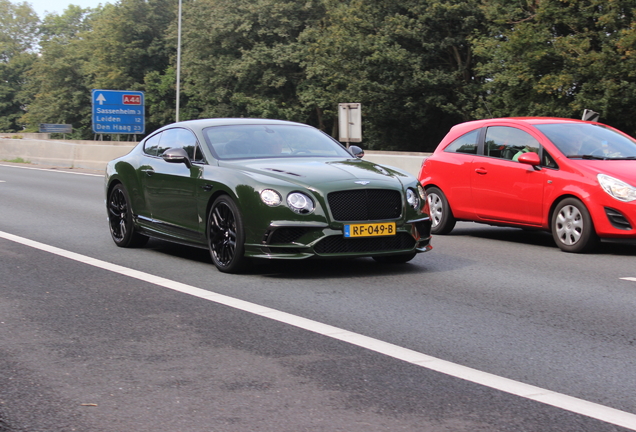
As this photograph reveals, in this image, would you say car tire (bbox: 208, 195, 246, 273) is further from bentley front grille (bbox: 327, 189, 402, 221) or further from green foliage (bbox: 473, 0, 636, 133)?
green foliage (bbox: 473, 0, 636, 133)

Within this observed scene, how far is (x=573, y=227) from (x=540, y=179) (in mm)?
747

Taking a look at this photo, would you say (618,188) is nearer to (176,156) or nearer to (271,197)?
(271,197)

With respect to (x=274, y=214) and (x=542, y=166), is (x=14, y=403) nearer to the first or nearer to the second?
(x=274, y=214)

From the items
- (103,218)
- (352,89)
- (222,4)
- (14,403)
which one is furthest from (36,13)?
(14,403)

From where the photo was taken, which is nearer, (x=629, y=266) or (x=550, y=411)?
(x=550, y=411)

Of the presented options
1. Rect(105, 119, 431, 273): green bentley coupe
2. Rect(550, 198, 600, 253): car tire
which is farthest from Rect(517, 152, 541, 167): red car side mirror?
Rect(105, 119, 431, 273): green bentley coupe

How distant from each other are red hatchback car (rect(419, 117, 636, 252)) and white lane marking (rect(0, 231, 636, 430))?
4.89 metres

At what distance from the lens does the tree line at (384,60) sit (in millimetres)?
37188

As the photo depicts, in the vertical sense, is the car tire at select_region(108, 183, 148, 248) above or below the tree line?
below

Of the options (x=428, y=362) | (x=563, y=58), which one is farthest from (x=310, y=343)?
(x=563, y=58)

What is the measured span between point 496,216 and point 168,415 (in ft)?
26.1

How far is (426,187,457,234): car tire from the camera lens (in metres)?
12.2

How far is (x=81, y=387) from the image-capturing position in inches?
176

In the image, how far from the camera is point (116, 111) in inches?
1486
